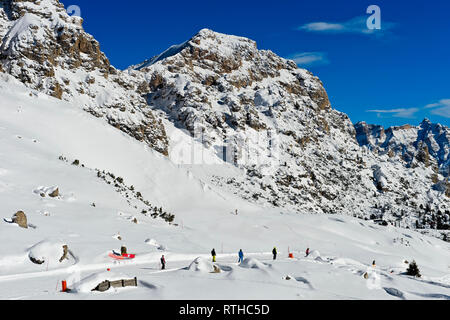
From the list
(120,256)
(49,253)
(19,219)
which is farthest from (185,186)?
(49,253)

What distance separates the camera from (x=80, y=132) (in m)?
53.7

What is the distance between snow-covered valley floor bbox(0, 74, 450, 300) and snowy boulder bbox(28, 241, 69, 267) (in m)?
0.07

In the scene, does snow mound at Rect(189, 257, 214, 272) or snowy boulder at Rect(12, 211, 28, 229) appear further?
snowy boulder at Rect(12, 211, 28, 229)

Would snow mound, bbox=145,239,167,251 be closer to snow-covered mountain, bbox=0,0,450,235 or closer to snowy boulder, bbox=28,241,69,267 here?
snowy boulder, bbox=28,241,69,267

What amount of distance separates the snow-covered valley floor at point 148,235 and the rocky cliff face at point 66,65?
1373 inches

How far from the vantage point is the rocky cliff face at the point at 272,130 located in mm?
119856

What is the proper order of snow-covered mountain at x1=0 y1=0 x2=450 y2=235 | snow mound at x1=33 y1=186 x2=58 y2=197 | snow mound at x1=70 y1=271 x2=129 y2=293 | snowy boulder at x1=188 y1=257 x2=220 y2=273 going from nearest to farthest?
snow mound at x1=70 y1=271 x2=129 y2=293, snowy boulder at x1=188 y1=257 x2=220 y2=273, snow mound at x1=33 y1=186 x2=58 y2=197, snow-covered mountain at x1=0 y1=0 x2=450 y2=235

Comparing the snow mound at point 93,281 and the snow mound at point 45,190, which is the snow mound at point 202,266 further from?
the snow mound at point 45,190

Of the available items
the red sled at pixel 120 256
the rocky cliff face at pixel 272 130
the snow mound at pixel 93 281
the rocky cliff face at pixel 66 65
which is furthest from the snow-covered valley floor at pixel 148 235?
the rocky cliff face at pixel 272 130

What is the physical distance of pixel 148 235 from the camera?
2800 centimetres

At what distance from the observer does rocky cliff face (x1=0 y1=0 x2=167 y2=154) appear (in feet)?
287

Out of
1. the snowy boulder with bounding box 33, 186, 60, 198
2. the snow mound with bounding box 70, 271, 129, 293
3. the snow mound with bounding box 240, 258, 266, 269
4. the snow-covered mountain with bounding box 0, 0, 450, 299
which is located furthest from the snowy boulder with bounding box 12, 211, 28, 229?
the snow mound with bounding box 240, 258, 266, 269

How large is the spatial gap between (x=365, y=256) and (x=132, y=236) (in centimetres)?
2586

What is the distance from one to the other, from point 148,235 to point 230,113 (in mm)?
109432
